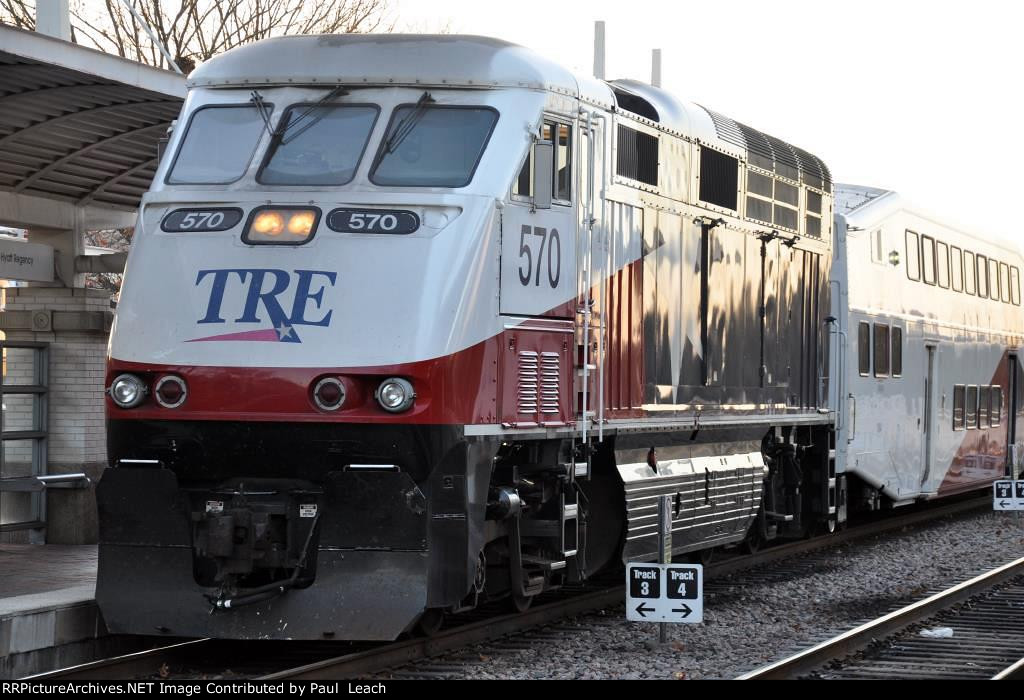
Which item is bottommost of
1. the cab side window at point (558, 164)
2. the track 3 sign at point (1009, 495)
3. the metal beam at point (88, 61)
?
the track 3 sign at point (1009, 495)

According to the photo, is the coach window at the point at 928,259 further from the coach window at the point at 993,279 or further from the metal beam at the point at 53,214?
the metal beam at the point at 53,214

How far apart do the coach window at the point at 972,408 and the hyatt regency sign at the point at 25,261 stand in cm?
1390

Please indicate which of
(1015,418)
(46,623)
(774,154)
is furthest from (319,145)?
(1015,418)

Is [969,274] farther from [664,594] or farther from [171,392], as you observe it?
[171,392]

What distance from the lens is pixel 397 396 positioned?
350 inches

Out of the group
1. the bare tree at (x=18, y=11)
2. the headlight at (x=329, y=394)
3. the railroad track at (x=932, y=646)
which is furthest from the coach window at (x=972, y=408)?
the bare tree at (x=18, y=11)

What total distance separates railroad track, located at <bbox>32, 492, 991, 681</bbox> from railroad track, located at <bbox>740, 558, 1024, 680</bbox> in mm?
2076

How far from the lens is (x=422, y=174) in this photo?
31.4 feet

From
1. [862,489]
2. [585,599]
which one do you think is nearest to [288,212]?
[585,599]

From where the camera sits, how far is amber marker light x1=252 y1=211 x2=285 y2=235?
30.6 feet

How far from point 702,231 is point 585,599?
129 inches

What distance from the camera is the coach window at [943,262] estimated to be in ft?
69.7

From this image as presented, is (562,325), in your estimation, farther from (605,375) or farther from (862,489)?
(862,489)

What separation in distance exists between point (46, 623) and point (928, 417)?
1425cm
